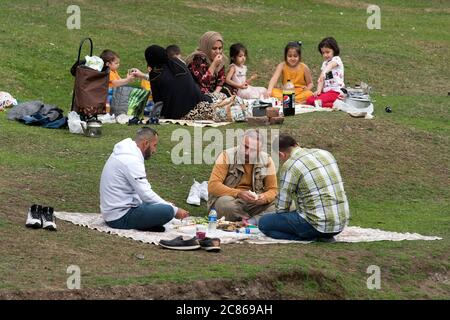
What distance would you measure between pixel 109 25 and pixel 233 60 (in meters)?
6.88

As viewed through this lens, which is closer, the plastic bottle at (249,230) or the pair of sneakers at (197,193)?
the plastic bottle at (249,230)

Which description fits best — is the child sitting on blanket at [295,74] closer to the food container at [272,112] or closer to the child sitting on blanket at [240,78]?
the child sitting on blanket at [240,78]

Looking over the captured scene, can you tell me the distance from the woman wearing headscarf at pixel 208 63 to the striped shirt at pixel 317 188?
7.22m

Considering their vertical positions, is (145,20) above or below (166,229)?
above

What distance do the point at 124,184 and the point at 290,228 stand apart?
1.95 m

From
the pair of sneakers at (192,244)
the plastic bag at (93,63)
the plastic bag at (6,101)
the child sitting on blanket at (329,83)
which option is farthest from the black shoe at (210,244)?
the child sitting on blanket at (329,83)

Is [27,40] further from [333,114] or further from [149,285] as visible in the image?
[149,285]

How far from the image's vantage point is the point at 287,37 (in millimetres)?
29391

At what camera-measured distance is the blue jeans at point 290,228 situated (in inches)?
569

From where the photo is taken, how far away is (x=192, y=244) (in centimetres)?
1376

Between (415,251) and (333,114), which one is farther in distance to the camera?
(333,114)

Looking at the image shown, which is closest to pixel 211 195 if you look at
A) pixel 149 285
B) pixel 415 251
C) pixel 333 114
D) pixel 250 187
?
pixel 250 187

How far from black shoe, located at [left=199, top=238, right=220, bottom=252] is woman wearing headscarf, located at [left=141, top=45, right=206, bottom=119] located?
22.3ft
